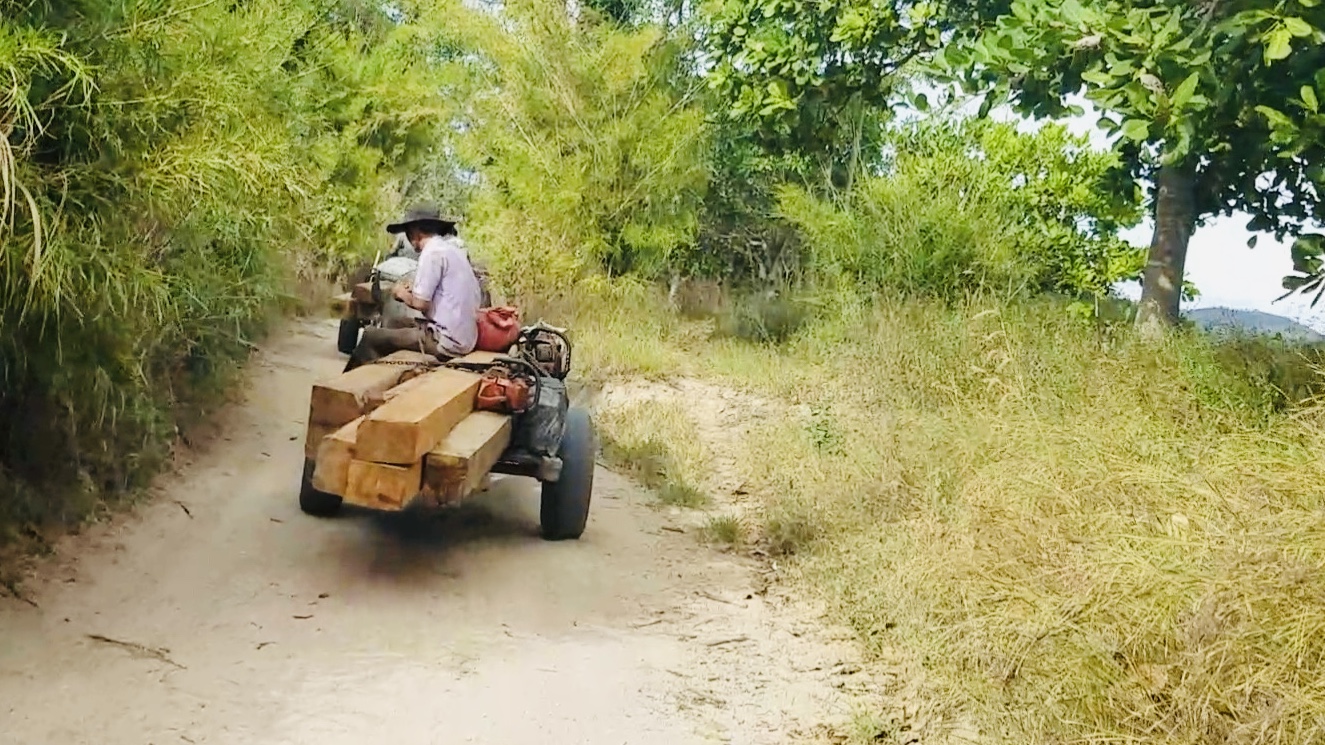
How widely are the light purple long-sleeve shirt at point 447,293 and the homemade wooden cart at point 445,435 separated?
0.16 metres

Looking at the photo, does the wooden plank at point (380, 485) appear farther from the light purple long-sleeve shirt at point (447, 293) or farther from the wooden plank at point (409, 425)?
the light purple long-sleeve shirt at point (447, 293)

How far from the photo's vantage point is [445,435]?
486 centimetres

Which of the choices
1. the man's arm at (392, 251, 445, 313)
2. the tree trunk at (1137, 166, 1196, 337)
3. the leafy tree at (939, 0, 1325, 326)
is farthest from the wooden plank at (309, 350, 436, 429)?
the tree trunk at (1137, 166, 1196, 337)

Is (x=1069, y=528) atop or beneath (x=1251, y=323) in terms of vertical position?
beneath

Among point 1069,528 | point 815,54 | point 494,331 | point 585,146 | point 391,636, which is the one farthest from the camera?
point 585,146

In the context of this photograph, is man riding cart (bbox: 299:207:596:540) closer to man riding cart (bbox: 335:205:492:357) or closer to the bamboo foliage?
man riding cart (bbox: 335:205:492:357)

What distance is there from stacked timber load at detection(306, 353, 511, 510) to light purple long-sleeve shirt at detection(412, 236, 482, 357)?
0.78 meters

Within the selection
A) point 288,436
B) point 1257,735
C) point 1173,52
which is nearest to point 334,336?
point 288,436

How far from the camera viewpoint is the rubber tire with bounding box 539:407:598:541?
5852mm

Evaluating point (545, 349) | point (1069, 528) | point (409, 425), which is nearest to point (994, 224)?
point (545, 349)

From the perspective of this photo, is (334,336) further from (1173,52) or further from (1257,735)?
(1257,735)

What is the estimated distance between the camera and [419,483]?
181 inches

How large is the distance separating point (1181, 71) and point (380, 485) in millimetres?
3845

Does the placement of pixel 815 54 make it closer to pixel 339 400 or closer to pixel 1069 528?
pixel 339 400
